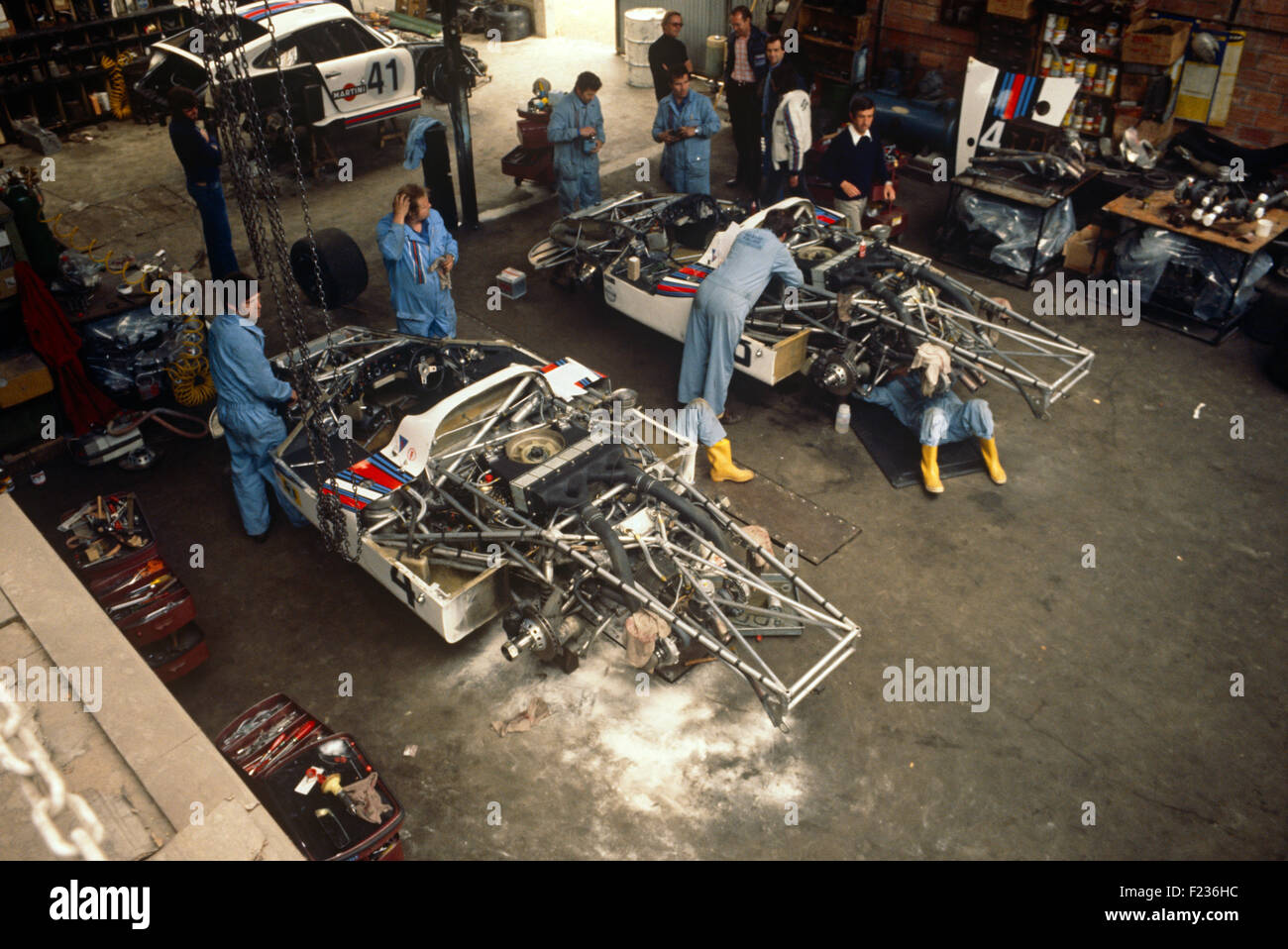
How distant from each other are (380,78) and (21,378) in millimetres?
7002

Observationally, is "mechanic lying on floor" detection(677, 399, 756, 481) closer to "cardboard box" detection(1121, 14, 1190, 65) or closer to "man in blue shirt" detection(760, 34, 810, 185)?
"man in blue shirt" detection(760, 34, 810, 185)

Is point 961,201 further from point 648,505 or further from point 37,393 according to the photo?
point 37,393

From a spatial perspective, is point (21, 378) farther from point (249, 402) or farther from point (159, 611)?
point (159, 611)

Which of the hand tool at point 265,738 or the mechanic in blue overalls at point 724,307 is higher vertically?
the mechanic in blue overalls at point 724,307

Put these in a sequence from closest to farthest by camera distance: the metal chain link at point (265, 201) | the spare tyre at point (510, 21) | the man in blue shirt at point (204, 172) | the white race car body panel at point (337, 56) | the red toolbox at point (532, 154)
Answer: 1. the metal chain link at point (265, 201)
2. the man in blue shirt at point (204, 172)
3. the red toolbox at point (532, 154)
4. the white race car body panel at point (337, 56)
5. the spare tyre at point (510, 21)

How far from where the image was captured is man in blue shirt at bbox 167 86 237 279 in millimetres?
9406

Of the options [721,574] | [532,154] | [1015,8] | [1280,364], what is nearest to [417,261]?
[721,574]

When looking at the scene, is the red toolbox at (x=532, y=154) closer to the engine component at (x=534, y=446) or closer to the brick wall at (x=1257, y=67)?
the engine component at (x=534, y=446)

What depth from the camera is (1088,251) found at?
10375mm

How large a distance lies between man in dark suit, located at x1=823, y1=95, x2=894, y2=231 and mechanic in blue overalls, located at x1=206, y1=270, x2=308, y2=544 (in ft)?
18.8

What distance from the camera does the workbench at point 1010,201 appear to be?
394 inches

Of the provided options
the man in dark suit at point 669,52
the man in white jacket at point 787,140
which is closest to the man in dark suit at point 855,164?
the man in white jacket at point 787,140

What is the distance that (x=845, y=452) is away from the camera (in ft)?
26.9

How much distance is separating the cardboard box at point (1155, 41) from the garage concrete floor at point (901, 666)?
14.2 ft
